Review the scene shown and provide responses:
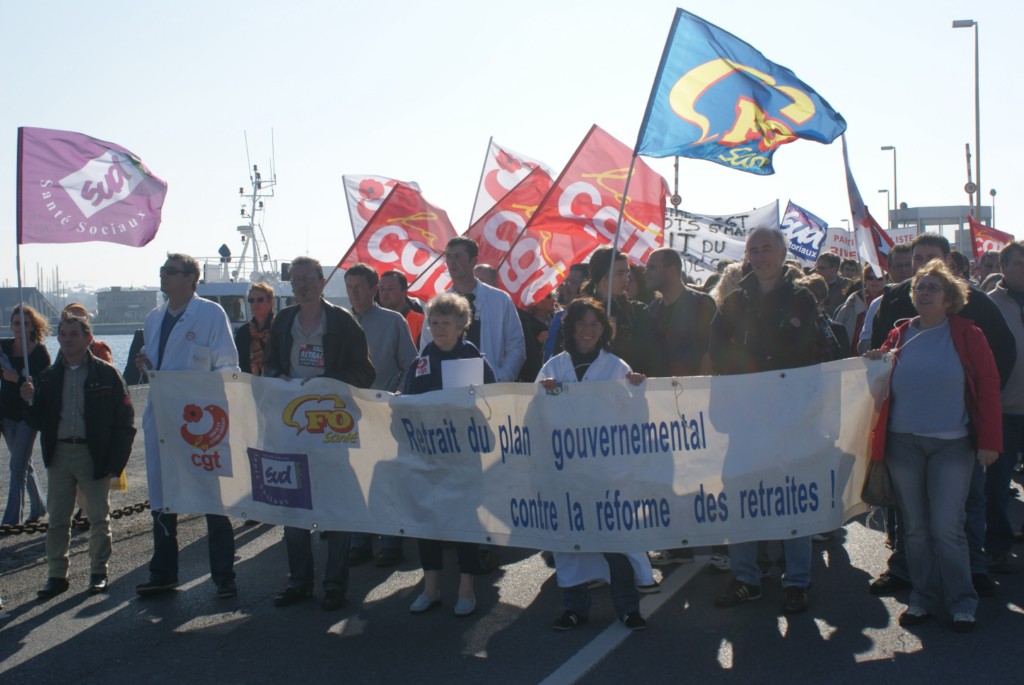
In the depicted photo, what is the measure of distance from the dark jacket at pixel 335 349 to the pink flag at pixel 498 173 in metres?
6.89

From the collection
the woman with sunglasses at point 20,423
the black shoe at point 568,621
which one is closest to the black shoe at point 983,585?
the black shoe at point 568,621

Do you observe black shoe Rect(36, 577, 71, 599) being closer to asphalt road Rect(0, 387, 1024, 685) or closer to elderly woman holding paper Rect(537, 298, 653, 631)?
asphalt road Rect(0, 387, 1024, 685)

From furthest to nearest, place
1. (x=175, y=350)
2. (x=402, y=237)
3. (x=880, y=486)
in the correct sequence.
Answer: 1. (x=402, y=237)
2. (x=175, y=350)
3. (x=880, y=486)

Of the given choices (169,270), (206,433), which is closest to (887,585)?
(206,433)

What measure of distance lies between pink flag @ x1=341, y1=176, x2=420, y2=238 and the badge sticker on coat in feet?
24.3

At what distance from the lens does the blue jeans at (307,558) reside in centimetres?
610

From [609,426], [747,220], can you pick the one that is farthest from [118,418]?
[747,220]

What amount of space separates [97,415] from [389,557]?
7.08 feet

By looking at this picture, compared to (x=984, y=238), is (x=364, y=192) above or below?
above

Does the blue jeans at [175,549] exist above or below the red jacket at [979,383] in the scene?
below

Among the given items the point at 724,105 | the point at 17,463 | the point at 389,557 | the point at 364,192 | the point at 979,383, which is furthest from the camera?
the point at 364,192

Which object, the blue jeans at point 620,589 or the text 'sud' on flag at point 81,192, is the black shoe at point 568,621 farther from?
the text 'sud' on flag at point 81,192

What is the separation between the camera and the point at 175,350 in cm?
654

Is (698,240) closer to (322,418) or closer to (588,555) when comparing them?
(322,418)
